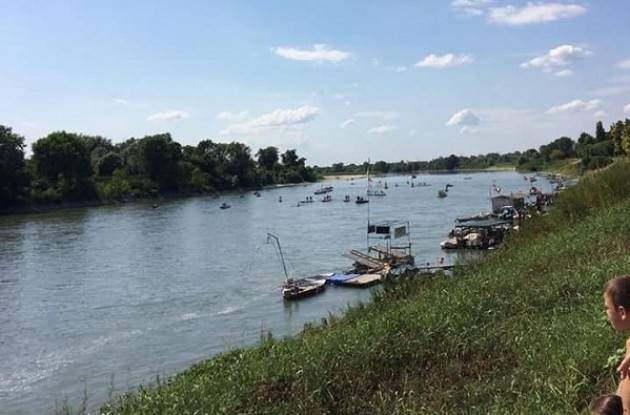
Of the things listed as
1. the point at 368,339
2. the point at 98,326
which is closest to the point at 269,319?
the point at 98,326

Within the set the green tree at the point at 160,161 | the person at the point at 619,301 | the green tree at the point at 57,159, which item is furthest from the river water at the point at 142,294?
the green tree at the point at 160,161

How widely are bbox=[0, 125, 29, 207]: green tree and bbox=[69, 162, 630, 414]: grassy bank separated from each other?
98.5 metres

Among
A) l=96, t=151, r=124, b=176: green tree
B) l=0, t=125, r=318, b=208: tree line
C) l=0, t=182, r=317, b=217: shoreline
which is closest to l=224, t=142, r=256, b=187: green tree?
l=0, t=125, r=318, b=208: tree line

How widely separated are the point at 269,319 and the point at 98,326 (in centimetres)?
770

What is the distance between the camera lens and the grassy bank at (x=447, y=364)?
671cm

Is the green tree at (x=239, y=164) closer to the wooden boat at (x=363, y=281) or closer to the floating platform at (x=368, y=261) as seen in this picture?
the floating platform at (x=368, y=261)

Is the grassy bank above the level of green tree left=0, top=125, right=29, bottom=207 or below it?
below

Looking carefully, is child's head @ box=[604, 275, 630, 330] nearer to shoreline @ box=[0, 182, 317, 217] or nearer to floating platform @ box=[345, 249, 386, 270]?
floating platform @ box=[345, 249, 386, 270]

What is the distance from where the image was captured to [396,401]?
23.6ft

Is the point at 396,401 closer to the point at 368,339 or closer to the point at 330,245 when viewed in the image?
the point at 368,339

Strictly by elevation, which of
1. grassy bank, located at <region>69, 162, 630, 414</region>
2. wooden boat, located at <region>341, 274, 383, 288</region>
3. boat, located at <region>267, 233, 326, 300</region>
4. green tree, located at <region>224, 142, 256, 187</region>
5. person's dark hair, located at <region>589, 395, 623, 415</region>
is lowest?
wooden boat, located at <region>341, 274, 383, 288</region>

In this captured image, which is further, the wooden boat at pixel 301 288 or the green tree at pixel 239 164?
the green tree at pixel 239 164

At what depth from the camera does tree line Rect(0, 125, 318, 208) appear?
341 feet

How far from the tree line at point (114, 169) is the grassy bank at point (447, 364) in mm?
99998
